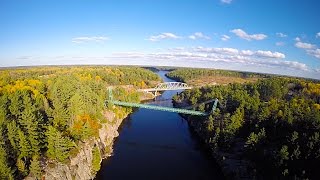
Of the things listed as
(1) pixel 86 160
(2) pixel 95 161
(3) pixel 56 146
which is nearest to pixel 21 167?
(3) pixel 56 146

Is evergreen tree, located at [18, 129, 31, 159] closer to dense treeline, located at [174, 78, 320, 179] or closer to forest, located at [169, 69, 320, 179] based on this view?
dense treeline, located at [174, 78, 320, 179]

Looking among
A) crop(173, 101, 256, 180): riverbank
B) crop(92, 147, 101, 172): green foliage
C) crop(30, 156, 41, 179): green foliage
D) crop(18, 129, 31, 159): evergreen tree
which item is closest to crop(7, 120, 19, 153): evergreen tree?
crop(18, 129, 31, 159): evergreen tree

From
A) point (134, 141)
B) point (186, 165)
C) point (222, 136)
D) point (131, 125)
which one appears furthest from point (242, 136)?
point (131, 125)

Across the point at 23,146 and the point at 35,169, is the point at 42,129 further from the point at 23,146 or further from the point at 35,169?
the point at 35,169

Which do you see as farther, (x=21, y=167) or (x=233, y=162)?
(x=233, y=162)

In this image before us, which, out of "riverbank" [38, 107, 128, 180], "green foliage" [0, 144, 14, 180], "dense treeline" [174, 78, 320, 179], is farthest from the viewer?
"dense treeline" [174, 78, 320, 179]

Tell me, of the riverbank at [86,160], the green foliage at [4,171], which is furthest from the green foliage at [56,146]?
the green foliage at [4,171]
